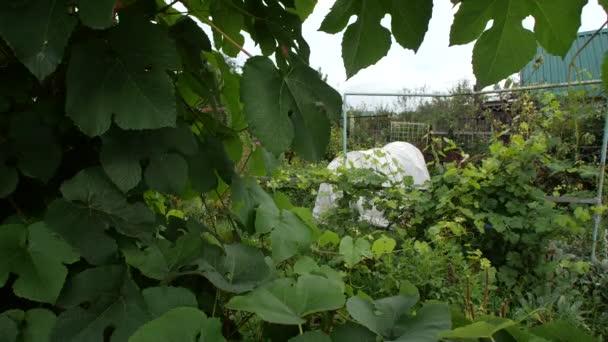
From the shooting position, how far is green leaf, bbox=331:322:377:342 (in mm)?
451

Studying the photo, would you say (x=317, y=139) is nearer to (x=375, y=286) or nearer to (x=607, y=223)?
(x=375, y=286)

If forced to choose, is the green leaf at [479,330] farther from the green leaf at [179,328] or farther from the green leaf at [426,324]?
the green leaf at [179,328]

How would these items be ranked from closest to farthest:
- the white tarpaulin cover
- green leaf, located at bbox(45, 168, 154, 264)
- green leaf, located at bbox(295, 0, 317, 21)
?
1. green leaf, located at bbox(45, 168, 154, 264)
2. green leaf, located at bbox(295, 0, 317, 21)
3. the white tarpaulin cover

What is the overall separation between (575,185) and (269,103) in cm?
547

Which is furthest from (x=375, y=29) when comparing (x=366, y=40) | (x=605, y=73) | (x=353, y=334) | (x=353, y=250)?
(x=353, y=250)

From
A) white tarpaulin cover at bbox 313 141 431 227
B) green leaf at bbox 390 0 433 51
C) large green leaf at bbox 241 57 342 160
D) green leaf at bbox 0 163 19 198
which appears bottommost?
white tarpaulin cover at bbox 313 141 431 227

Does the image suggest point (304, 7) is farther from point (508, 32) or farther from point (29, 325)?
point (29, 325)

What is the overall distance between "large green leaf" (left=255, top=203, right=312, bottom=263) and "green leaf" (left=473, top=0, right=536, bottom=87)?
17.7 inches

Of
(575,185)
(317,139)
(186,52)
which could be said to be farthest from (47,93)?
(575,185)

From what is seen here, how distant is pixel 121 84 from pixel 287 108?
0.68 feet

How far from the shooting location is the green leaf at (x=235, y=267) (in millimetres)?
579

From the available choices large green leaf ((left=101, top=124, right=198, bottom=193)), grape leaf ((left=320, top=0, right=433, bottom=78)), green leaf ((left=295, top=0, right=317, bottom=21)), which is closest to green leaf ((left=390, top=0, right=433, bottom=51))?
grape leaf ((left=320, top=0, right=433, bottom=78))

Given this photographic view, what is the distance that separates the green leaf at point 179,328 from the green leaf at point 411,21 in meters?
0.37

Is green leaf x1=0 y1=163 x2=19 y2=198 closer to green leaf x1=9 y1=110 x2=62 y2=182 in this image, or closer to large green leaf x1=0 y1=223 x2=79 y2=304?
green leaf x1=9 y1=110 x2=62 y2=182
